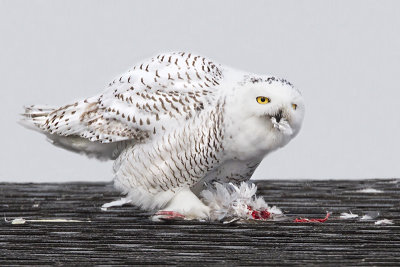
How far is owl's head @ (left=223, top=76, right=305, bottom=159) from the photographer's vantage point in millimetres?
4723

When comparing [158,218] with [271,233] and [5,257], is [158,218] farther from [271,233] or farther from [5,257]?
[5,257]

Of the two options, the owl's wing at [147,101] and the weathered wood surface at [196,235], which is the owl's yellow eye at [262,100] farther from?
the weathered wood surface at [196,235]

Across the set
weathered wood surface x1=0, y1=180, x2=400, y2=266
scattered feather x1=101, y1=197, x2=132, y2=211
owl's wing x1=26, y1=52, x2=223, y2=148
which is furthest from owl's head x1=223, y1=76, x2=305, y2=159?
scattered feather x1=101, y1=197, x2=132, y2=211

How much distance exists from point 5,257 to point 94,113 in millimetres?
1195

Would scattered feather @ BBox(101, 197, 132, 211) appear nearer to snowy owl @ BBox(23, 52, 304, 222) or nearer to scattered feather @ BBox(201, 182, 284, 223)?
snowy owl @ BBox(23, 52, 304, 222)

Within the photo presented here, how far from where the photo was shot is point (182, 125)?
4848mm

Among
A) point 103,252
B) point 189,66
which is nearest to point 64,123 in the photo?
point 189,66

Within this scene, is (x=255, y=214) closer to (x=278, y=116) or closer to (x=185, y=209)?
(x=185, y=209)

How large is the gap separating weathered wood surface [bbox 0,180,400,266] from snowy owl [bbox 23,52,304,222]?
195mm

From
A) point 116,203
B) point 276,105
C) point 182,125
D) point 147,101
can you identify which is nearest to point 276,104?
point 276,105

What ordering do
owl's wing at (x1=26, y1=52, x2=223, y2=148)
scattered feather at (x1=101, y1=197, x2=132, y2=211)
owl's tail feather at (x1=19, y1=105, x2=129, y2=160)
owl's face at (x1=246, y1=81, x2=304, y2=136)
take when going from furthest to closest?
scattered feather at (x1=101, y1=197, x2=132, y2=211) < owl's tail feather at (x1=19, y1=105, x2=129, y2=160) < owl's wing at (x1=26, y1=52, x2=223, y2=148) < owl's face at (x1=246, y1=81, x2=304, y2=136)

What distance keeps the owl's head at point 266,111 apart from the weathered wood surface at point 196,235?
14.7 inches

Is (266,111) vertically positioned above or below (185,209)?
above

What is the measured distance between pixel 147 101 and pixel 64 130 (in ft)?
1.46
